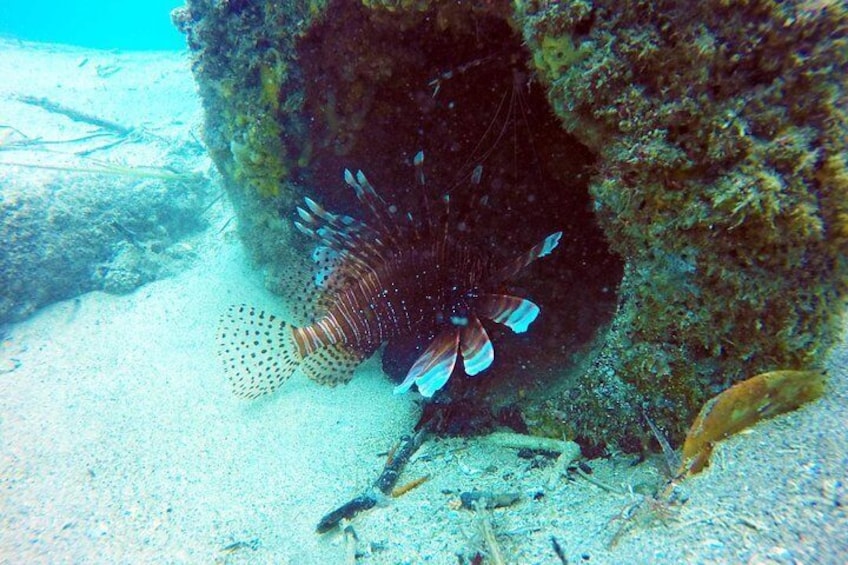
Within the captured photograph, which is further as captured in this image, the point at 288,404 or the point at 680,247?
the point at 288,404

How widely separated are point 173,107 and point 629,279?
37.4 ft

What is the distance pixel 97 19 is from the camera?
4444 centimetres

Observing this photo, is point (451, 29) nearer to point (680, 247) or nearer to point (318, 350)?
point (680, 247)

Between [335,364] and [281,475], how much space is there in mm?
834

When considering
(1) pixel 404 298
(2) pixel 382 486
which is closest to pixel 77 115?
(1) pixel 404 298

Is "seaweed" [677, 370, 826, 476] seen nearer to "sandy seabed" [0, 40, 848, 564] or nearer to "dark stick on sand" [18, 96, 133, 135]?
"sandy seabed" [0, 40, 848, 564]

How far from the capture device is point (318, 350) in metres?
3.34

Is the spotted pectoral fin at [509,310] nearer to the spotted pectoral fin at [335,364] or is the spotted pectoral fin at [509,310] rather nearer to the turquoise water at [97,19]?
the spotted pectoral fin at [335,364]

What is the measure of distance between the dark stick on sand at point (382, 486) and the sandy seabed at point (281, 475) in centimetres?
6

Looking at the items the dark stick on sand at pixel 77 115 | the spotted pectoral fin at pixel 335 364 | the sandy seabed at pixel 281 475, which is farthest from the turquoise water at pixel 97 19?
the spotted pectoral fin at pixel 335 364

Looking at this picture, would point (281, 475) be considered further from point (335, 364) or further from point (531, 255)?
point (531, 255)

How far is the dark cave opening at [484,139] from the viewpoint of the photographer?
2.71m

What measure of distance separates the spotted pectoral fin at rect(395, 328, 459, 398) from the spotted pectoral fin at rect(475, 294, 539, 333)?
0.88 feet

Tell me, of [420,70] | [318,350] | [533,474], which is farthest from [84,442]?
[420,70]
